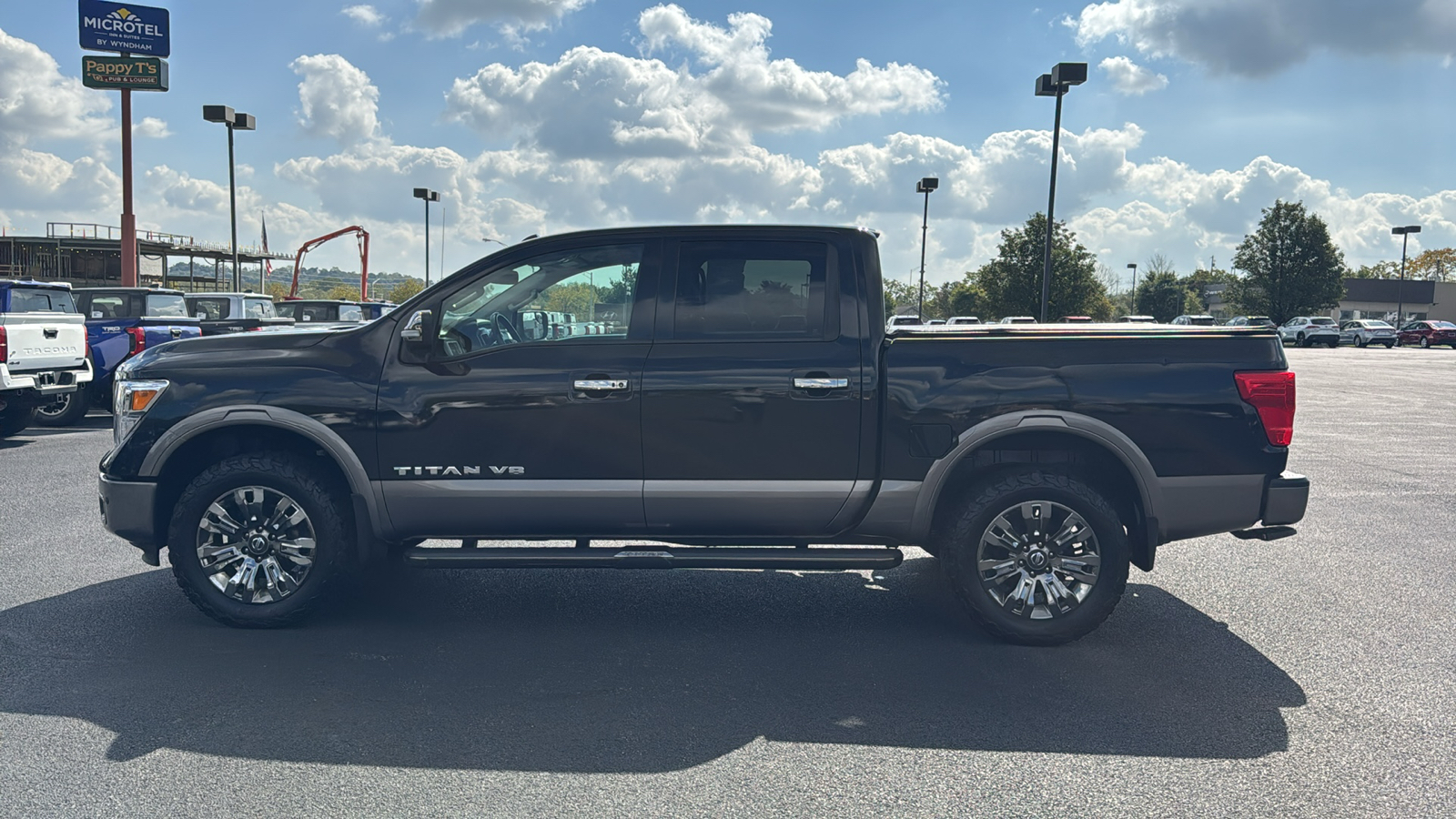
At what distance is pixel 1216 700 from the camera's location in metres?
4.37

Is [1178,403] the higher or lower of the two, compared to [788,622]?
higher

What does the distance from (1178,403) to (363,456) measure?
3.91 meters

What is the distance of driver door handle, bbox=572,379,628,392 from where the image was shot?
4984mm

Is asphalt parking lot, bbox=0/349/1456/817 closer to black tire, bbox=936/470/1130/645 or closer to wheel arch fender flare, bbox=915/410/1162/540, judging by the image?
black tire, bbox=936/470/1130/645

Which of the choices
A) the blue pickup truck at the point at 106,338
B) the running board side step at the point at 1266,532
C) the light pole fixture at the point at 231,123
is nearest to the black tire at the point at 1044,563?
the running board side step at the point at 1266,532

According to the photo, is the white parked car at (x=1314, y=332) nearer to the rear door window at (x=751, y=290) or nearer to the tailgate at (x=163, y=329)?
the tailgate at (x=163, y=329)

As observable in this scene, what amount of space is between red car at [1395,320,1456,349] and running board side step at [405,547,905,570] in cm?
6224

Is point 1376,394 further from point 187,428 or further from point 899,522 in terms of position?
point 187,428

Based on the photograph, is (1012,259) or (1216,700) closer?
(1216,700)

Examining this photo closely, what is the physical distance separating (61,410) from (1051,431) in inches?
545

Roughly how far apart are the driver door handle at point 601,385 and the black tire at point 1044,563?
1.72m

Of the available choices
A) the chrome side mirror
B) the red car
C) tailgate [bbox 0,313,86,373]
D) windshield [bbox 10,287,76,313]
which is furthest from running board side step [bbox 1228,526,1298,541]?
the red car

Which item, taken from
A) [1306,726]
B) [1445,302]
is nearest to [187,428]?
[1306,726]

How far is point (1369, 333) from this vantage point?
55.9 m
